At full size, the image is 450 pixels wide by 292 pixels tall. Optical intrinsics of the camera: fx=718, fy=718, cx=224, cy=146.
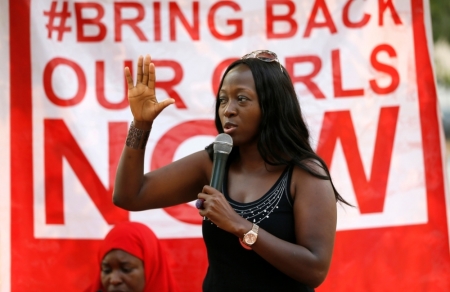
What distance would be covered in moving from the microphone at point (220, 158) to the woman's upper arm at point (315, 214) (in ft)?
0.85

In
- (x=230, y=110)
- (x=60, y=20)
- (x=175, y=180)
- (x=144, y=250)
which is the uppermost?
(x=60, y=20)

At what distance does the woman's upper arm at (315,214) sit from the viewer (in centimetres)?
229

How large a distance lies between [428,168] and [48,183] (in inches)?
79.0

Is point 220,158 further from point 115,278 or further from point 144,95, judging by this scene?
point 115,278

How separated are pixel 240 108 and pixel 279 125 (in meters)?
0.15

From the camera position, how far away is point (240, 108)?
95.0 inches

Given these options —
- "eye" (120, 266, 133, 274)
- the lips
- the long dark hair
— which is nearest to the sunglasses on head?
the long dark hair

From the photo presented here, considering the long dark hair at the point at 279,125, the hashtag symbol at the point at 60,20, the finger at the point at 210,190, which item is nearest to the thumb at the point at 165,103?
the long dark hair at the point at 279,125

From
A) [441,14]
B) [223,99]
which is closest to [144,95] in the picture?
[223,99]

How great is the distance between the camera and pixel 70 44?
380 cm

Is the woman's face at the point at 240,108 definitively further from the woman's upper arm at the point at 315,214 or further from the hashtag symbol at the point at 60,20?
the hashtag symbol at the point at 60,20

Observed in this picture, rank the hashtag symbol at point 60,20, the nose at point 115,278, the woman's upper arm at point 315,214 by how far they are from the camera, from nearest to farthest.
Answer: the woman's upper arm at point 315,214, the nose at point 115,278, the hashtag symbol at point 60,20

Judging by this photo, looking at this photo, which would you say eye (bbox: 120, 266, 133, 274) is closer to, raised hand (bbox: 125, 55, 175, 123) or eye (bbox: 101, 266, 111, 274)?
eye (bbox: 101, 266, 111, 274)

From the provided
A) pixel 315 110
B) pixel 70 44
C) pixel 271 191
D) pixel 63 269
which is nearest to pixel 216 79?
pixel 315 110
